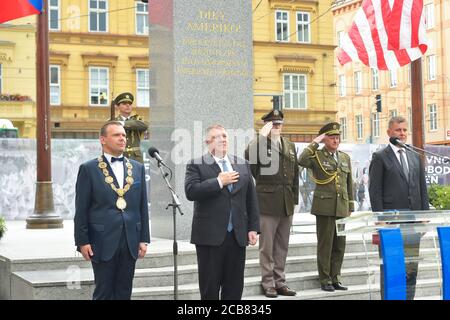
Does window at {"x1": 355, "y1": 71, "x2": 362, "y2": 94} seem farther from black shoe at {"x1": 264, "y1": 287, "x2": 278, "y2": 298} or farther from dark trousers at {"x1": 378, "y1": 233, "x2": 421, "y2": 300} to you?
dark trousers at {"x1": 378, "y1": 233, "x2": 421, "y2": 300}

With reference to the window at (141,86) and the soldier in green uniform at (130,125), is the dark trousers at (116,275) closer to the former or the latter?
the soldier in green uniform at (130,125)

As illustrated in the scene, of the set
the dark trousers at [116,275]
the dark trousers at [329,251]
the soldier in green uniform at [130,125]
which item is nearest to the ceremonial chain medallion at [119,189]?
the dark trousers at [116,275]

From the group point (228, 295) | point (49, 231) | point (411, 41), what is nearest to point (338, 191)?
point (228, 295)

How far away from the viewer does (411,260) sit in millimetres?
5844

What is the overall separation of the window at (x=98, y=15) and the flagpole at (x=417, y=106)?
28179 mm

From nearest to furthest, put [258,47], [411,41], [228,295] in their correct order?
[228,295] < [411,41] < [258,47]

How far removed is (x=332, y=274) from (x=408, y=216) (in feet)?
8.81

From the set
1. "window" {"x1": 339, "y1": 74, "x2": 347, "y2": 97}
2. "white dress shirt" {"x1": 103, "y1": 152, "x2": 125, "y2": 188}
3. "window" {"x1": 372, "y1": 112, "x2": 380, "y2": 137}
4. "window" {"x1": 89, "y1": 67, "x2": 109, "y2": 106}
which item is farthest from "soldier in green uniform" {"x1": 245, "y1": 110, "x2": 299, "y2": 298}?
"window" {"x1": 339, "y1": 74, "x2": 347, "y2": 97}

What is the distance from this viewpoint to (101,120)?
3875 centimetres

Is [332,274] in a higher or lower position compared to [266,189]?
lower

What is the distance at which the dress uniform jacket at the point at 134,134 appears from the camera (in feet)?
32.5
